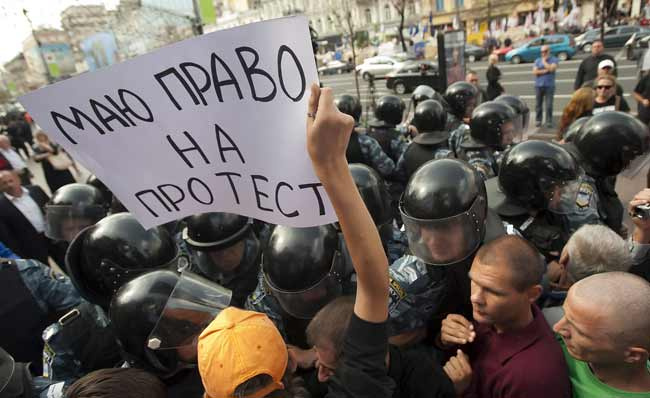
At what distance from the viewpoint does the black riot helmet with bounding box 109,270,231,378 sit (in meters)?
1.70

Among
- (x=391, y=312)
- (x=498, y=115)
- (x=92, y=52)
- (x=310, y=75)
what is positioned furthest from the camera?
(x=92, y=52)

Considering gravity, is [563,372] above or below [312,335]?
below

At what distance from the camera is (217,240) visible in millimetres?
2627

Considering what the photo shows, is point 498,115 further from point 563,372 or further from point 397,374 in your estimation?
point 397,374

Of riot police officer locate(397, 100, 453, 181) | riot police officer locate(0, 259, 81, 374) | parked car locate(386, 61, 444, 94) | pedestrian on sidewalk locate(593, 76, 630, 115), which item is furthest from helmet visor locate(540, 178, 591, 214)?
parked car locate(386, 61, 444, 94)

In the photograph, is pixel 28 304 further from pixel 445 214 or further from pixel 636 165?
pixel 636 165

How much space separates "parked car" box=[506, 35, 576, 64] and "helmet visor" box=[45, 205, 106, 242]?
2299cm

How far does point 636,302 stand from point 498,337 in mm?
481

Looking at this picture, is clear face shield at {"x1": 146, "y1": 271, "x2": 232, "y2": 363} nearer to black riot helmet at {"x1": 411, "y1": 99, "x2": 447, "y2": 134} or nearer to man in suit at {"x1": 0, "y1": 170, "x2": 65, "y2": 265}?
man in suit at {"x1": 0, "y1": 170, "x2": 65, "y2": 265}

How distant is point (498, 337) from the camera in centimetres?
159

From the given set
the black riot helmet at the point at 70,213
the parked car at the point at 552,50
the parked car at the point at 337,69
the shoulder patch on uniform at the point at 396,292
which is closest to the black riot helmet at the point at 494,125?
the shoulder patch on uniform at the point at 396,292

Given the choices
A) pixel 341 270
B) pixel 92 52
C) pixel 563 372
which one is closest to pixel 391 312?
pixel 341 270

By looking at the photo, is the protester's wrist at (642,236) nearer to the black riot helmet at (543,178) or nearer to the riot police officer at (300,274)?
the black riot helmet at (543,178)

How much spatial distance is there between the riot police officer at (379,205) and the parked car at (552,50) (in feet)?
72.2
